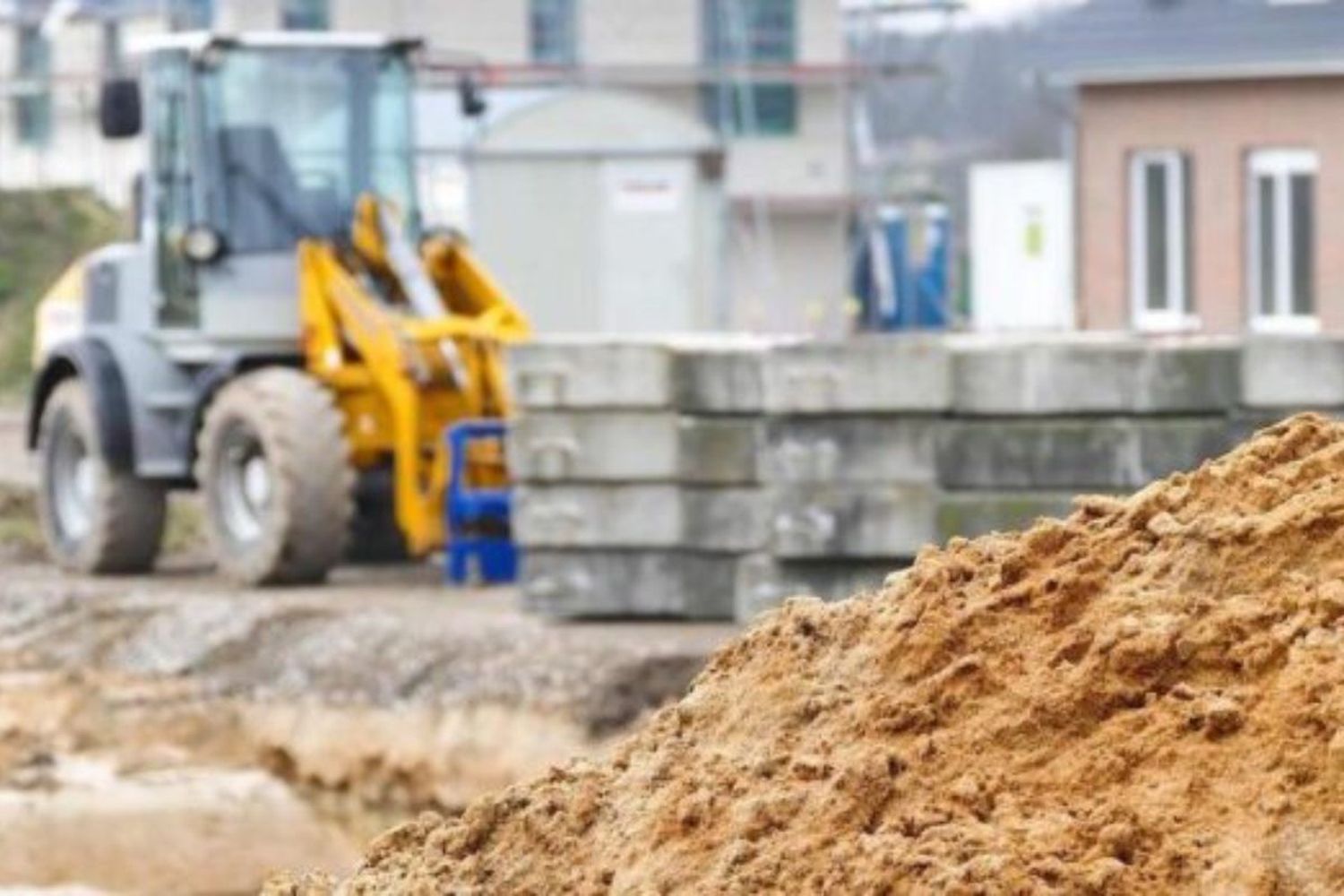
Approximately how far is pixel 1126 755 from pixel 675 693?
11733mm

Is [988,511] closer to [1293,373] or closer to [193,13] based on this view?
[1293,373]

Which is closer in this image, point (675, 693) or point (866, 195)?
point (675, 693)

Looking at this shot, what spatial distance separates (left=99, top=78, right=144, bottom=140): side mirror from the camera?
71.8ft

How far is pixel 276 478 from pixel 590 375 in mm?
3628

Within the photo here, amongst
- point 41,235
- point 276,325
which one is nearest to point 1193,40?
point 276,325

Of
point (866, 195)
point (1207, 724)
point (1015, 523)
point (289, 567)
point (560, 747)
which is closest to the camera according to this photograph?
point (1207, 724)

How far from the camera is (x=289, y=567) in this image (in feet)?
68.4

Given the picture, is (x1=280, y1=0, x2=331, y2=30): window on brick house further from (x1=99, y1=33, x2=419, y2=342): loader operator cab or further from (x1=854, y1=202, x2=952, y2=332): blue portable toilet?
(x1=99, y1=33, x2=419, y2=342): loader operator cab

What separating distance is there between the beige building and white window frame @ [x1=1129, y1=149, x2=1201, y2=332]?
1474 centimetres

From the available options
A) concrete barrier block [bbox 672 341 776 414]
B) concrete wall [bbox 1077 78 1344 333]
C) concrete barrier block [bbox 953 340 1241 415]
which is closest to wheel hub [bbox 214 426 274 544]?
concrete barrier block [bbox 672 341 776 414]

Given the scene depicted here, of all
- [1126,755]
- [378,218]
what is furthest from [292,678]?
[1126,755]

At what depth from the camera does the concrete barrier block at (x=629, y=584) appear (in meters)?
17.2

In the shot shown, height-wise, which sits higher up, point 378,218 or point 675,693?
point 378,218

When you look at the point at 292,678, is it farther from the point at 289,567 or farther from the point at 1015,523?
the point at 1015,523
